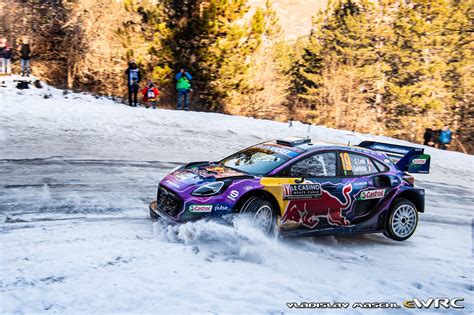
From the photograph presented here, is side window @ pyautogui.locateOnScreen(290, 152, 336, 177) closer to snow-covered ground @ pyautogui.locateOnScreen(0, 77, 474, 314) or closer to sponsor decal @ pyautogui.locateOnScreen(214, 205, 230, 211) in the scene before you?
snow-covered ground @ pyautogui.locateOnScreen(0, 77, 474, 314)

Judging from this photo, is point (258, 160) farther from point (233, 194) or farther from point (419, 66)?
point (419, 66)

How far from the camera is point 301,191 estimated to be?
7105 mm

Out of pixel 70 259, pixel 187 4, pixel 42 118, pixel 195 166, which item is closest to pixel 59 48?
pixel 187 4

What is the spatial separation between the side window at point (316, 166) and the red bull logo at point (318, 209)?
1.05ft

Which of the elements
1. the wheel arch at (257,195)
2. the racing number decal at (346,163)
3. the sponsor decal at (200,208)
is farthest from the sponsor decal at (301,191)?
the sponsor decal at (200,208)

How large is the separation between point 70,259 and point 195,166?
105 inches

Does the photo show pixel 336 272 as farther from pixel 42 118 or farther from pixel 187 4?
pixel 187 4

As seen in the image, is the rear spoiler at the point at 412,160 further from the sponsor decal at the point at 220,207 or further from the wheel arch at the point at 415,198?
the sponsor decal at the point at 220,207

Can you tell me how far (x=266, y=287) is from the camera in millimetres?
5422

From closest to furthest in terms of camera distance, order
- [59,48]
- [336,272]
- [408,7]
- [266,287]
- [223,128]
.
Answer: [266,287], [336,272], [223,128], [59,48], [408,7]

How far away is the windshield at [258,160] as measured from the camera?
285 inches

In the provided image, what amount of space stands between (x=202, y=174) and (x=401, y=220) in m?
3.56

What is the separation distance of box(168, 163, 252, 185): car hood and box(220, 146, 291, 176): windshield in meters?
0.21

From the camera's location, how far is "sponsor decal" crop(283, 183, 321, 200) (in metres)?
6.97
